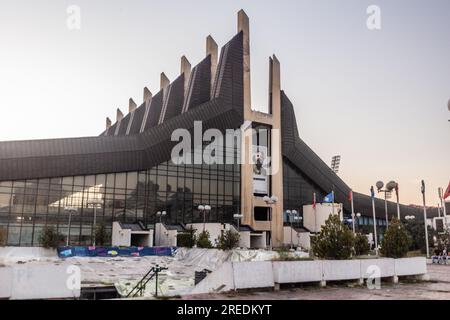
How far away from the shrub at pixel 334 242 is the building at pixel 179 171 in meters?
23.7

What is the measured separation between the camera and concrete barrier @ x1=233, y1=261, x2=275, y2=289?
14172 mm

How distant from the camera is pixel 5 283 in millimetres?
11656

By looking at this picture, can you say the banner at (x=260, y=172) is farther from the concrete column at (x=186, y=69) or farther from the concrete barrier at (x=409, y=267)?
the concrete barrier at (x=409, y=267)

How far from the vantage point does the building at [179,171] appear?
1789 inches

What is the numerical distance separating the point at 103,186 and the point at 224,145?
17241mm

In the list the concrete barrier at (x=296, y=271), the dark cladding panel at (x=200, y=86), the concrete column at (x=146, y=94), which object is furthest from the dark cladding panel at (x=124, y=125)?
the concrete barrier at (x=296, y=271)

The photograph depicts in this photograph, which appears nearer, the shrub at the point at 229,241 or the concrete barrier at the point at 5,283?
the concrete barrier at the point at 5,283

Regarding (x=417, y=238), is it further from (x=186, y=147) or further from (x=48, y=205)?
(x=48, y=205)

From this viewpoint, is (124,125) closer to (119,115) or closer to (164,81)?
(164,81)

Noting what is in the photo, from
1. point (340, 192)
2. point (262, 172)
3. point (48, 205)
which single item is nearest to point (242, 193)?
point (262, 172)

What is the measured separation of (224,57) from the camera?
55.7m
